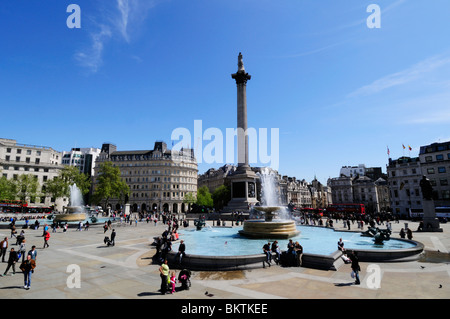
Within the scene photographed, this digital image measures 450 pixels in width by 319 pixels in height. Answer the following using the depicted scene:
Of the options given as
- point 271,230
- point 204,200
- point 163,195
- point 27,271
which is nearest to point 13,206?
point 163,195

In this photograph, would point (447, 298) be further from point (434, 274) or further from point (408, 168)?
point (408, 168)

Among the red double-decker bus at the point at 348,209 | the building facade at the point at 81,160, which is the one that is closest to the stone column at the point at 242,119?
the red double-decker bus at the point at 348,209

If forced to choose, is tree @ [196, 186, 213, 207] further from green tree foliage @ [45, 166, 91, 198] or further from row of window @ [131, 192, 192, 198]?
green tree foliage @ [45, 166, 91, 198]

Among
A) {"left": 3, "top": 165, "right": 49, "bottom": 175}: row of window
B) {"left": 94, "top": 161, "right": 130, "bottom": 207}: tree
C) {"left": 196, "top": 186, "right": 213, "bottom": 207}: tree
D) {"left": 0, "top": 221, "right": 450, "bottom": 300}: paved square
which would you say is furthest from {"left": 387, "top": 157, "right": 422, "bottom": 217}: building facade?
{"left": 3, "top": 165, "right": 49, "bottom": 175}: row of window

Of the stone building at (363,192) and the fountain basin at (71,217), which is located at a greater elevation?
the stone building at (363,192)

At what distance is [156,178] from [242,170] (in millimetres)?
51712

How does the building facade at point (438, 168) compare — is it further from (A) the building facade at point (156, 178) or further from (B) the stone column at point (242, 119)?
(A) the building facade at point (156, 178)

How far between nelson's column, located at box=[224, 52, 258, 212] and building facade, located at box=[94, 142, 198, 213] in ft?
148

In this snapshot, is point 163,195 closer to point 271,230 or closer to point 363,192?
point 271,230

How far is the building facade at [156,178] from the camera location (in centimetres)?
8669

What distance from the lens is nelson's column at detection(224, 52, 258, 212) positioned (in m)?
44.4

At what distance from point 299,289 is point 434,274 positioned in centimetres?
711

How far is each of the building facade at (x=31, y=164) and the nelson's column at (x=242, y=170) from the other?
6081 cm

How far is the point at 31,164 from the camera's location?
73875 mm
